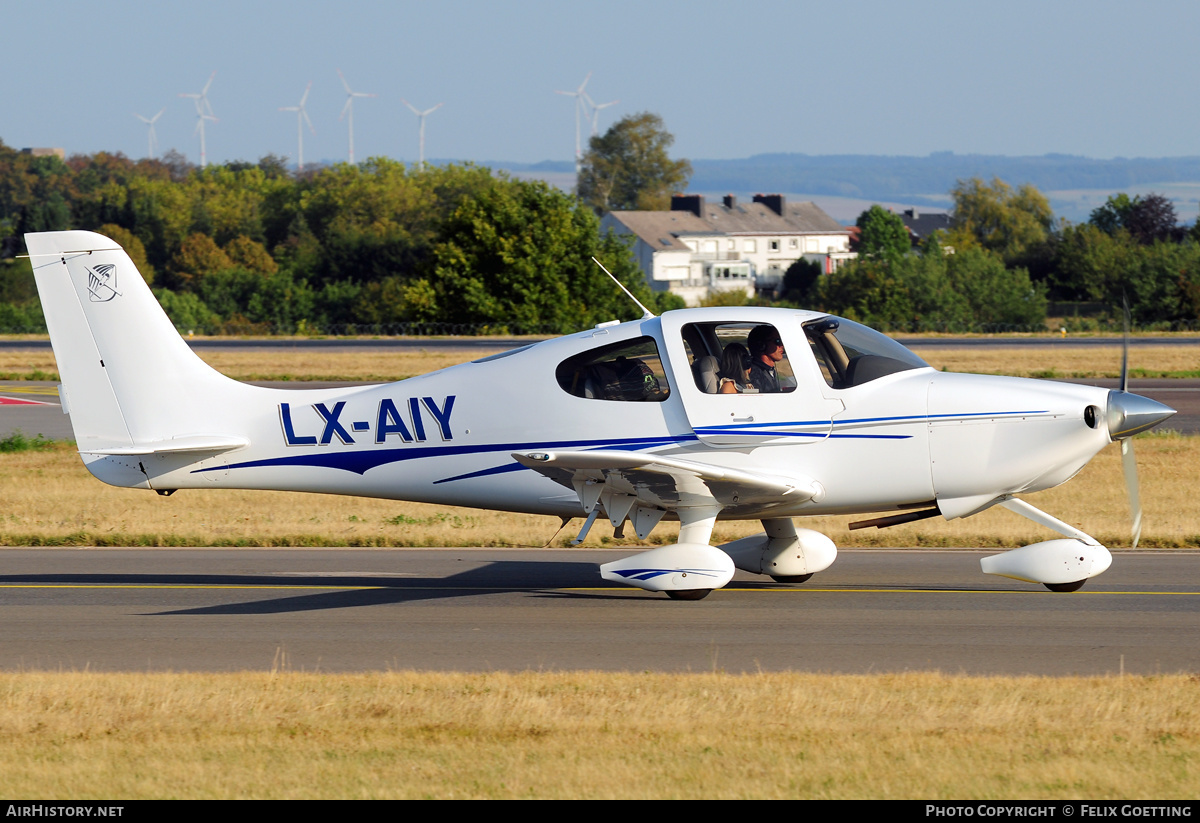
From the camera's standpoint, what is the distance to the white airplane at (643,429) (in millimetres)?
9773

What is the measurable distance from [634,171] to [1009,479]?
13178 cm

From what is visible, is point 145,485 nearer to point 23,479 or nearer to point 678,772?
point 678,772

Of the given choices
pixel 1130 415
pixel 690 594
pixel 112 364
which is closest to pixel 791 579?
pixel 690 594

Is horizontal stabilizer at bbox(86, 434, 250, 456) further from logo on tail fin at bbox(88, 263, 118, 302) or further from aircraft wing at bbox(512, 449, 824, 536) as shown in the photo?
aircraft wing at bbox(512, 449, 824, 536)

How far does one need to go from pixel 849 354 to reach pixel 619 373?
1.77m

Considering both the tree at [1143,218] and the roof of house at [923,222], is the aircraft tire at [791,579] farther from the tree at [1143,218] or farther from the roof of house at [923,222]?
the roof of house at [923,222]

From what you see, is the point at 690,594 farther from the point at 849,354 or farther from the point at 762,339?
the point at 849,354

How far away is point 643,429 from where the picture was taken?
10.1 meters

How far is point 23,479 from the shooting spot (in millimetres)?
18609

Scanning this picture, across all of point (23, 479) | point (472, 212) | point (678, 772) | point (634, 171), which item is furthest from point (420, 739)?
point (634, 171)

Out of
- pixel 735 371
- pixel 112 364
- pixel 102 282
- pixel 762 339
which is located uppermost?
pixel 102 282

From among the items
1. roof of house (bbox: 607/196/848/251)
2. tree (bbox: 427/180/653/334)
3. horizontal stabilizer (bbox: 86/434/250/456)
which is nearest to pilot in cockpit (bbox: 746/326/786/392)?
horizontal stabilizer (bbox: 86/434/250/456)

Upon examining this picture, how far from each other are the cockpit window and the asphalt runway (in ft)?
5.87

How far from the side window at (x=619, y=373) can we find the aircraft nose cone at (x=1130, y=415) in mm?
3254
